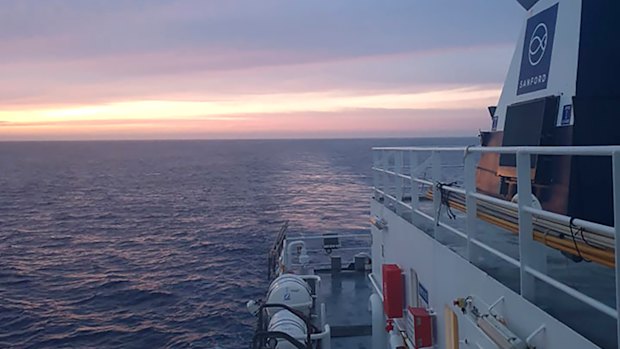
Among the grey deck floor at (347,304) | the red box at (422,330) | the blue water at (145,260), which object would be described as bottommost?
the blue water at (145,260)

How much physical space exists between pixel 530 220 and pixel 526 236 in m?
0.11

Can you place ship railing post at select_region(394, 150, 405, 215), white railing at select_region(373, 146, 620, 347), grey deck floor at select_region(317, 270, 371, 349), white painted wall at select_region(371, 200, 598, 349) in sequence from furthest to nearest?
grey deck floor at select_region(317, 270, 371, 349) < ship railing post at select_region(394, 150, 405, 215) < white painted wall at select_region(371, 200, 598, 349) < white railing at select_region(373, 146, 620, 347)

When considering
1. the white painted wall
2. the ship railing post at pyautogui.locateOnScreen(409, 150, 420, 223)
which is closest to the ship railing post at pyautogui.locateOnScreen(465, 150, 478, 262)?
the white painted wall

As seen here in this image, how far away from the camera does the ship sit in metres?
3.29

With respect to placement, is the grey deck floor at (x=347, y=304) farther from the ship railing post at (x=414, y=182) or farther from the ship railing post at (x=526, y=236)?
the ship railing post at (x=526, y=236)

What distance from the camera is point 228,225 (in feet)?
116

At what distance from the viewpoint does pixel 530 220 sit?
343cm

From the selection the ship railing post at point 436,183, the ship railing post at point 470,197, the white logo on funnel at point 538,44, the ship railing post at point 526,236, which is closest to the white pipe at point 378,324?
the ship railing post at point 436,183

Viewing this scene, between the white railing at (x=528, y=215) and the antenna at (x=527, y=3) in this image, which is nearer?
the white railing at (x=528, y=215)

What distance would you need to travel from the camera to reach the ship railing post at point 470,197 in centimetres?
434

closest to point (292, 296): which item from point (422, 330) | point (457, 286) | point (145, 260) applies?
point (422, 330)

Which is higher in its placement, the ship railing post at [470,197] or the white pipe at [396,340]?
the ship railing post at [470,197]

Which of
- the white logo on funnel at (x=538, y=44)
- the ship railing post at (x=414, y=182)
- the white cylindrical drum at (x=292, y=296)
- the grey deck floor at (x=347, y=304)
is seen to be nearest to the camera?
the white logo on funnel at (x=538, y=44)

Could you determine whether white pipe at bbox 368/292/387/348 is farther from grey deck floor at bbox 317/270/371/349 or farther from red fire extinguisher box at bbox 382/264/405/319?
grey deck floor at bbox 317/270/371/349
